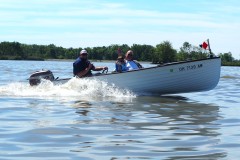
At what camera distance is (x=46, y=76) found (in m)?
15.3

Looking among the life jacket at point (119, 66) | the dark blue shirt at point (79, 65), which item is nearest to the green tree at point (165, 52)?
the life jacket at point (119, 66)

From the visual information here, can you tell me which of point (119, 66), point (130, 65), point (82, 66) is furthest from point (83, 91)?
point (130, 65)

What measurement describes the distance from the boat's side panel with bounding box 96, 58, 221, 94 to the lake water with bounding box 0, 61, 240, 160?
1.52 m

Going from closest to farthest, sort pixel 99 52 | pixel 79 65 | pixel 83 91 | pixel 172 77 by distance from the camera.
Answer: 1. pixel 172 77
2. pixel 83 91
3. pixel 79 65
4. pixel 99 52

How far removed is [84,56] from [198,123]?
264 inches

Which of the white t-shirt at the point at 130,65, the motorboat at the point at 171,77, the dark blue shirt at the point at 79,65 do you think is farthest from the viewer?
the white t-shirt at the point at 130,65

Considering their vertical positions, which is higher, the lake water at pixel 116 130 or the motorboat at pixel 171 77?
the motorboat at pixel 171 77

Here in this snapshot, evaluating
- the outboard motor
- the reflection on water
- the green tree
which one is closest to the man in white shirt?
the outboard motor

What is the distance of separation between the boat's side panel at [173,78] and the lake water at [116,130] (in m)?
1.52

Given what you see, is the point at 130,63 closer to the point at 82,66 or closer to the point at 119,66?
the point at 119,66

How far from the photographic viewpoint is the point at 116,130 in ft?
23.9

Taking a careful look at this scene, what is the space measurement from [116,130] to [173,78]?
668cm

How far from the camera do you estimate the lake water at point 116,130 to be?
5.64 m

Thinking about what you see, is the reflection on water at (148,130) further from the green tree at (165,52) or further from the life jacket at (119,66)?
the green tree at (165,52)
